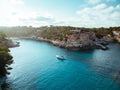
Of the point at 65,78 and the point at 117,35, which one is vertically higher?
the point at 117,35

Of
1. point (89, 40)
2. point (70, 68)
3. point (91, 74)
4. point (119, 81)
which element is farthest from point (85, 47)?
point (119, 81)

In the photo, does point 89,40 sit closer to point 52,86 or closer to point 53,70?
point 53,70

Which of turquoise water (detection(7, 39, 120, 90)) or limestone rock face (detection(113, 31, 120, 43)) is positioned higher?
limestone rock face (detection(113, 31, 120, 43))

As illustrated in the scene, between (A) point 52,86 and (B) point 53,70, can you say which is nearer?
(A) point 52,86

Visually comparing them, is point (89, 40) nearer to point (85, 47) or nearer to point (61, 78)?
point (85, 47)

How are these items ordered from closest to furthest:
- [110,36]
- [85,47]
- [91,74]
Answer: [91,74] < [85,47] < [110,36]

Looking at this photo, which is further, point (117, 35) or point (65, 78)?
point (117, 35)

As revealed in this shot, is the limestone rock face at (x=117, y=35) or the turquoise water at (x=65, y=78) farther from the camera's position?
the limestone rock face at (x=117, y=35)

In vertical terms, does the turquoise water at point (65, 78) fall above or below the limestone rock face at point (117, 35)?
below

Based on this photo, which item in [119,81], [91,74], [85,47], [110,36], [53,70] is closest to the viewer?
[119,81]

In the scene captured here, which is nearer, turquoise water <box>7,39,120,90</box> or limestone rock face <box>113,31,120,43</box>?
turquoise water <box>7,39,120,90</box>

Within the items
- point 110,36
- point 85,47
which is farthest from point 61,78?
point 110,36
